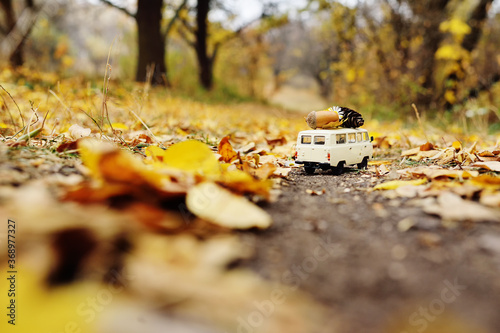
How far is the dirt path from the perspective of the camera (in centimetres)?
56

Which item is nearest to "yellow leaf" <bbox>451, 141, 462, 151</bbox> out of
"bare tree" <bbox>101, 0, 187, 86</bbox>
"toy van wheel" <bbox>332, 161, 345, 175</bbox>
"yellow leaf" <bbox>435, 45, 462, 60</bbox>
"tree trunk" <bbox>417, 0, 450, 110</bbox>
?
"toy van wheel" <bbox>332, 161, 345, 175</bbox>

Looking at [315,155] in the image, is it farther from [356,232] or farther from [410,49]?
[410,49]

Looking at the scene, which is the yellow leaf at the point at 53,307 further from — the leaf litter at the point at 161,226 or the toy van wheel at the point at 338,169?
the toy van wheel at the point at 338,169

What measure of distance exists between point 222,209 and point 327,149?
0.91 m

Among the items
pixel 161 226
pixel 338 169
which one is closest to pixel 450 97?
pixel 338 169

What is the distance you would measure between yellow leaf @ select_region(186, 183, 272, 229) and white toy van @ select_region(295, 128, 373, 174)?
0.84 m

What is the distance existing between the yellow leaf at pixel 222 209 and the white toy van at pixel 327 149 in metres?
0.84

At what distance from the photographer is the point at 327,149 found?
5.13 ft

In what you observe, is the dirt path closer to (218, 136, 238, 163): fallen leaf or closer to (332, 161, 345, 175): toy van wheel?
(218, 136, 238, 163): fallen leaf

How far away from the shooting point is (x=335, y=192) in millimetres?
1175

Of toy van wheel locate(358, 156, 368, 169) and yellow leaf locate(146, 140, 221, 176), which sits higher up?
yellow leaf locate(146, 140, 221, 176)

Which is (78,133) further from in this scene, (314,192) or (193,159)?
(314,192)

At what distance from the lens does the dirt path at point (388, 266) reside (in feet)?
1.83

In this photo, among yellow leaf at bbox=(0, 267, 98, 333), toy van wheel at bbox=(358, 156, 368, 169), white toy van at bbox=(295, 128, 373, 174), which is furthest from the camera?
toy van wheel at bbox=(358, 156, 368, 169)
